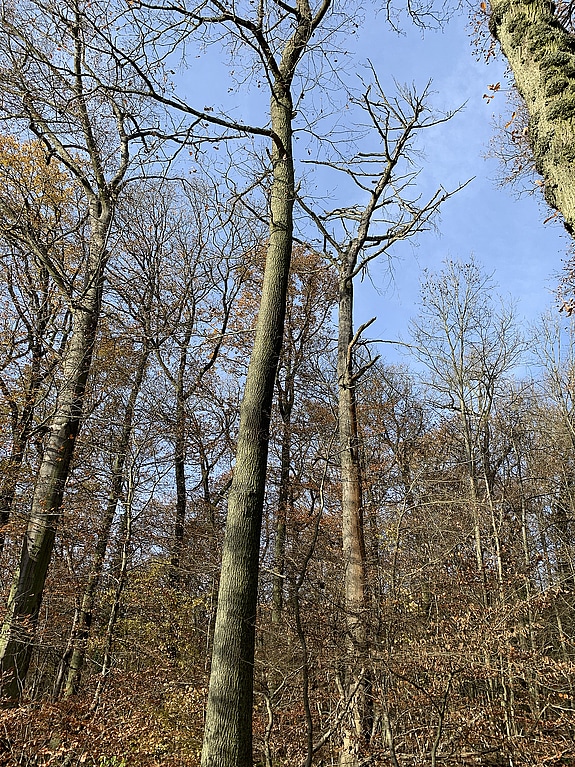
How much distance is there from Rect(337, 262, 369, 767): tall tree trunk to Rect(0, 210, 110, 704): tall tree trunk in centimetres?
370

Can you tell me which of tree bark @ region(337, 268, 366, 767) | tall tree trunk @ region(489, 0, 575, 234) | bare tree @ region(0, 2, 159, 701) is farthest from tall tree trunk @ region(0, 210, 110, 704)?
tall tree trunk @ region(489, 0, 575, 234)

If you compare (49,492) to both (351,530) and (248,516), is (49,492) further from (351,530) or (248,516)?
(248,516)

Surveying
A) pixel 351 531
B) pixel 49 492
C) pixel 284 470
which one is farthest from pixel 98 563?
pixel 351 531

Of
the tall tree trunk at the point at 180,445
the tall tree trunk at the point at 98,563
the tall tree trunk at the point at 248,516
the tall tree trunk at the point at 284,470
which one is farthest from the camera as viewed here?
the tall tree trunk at the point at 284,470

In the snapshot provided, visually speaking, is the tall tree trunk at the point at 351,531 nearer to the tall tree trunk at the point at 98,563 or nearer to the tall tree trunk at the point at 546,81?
the tall tree trunk at the point at 546,81

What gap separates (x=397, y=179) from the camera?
856cm

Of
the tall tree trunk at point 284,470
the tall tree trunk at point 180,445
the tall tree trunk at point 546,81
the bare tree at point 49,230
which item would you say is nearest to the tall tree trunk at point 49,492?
the bare tree at point 49,230

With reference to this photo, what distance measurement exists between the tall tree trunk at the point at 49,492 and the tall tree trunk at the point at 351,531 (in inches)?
146

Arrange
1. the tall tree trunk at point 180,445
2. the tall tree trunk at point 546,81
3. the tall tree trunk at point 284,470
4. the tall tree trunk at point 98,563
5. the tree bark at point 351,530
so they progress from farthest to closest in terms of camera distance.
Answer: the tall tree trunk at point 284,470 → the tall tree trunk at point 180,445 → the tall tree trunk at point 98,563 → the tree bark at point 351,530 → the tall tree trunk at point 546,81

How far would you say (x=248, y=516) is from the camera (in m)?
4.23

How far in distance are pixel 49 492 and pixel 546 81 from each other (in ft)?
23.4

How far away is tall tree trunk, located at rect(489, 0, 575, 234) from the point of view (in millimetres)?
2215

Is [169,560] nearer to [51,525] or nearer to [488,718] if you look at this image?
[51,525]

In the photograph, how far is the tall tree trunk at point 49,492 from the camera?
21.4 ft
